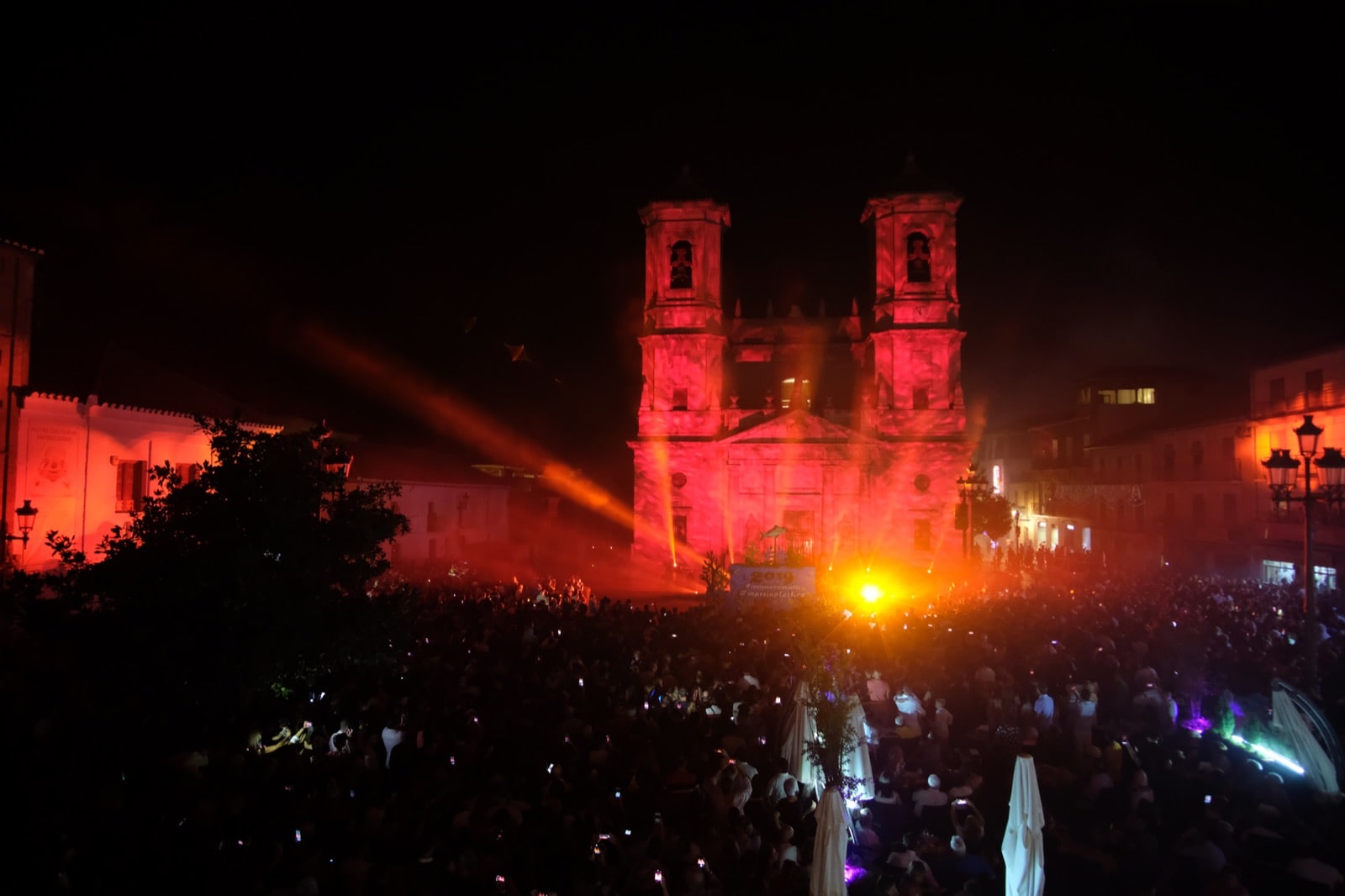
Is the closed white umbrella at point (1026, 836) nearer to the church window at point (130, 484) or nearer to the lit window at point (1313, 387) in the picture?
the church window at point (130, 484)

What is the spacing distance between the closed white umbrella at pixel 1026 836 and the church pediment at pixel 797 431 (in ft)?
106

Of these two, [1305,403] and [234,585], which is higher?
[1305,403]

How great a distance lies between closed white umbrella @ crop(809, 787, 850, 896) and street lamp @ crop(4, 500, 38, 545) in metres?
14.1

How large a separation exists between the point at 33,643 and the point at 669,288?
109 feet

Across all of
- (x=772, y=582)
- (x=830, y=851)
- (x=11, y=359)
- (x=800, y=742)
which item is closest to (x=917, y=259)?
(x=772, y=582)

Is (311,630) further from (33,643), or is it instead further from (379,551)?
(33,643)

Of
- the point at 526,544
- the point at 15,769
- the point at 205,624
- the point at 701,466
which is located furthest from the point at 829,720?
the point at 526,544

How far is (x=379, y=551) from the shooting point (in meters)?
10.1

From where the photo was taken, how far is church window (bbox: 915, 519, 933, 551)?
128 feet

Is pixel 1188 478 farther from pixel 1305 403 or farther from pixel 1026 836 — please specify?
pixel 1026 836

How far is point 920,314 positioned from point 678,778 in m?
34.4

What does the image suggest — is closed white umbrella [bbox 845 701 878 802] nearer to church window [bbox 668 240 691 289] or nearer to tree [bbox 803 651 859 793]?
tree [bbox 803 651 859 793]

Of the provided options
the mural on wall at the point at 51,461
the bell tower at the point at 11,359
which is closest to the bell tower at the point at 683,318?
the mural on wall at the point at 51,461

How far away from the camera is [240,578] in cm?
849
